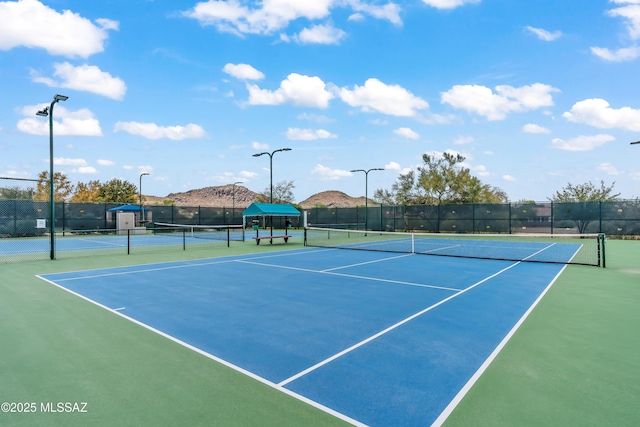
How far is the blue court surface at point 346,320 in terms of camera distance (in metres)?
3.88

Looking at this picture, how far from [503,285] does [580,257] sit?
8666 mm

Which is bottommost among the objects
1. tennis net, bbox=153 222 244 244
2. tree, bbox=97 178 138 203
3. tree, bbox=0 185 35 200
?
tennis net, bbox=153 222 244 244

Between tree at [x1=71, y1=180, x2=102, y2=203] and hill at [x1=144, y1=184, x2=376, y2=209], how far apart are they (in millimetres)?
65297

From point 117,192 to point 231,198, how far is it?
70.6m

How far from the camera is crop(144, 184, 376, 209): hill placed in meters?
136

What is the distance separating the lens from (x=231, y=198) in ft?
445

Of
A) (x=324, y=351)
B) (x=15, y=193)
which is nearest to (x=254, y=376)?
(x=324, y=351)

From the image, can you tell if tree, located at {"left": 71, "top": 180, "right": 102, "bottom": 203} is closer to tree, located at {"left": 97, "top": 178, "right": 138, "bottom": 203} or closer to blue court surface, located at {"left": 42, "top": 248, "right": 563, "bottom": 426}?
tree, located at {"left": 97, "top": 178, "right": 138, "bottom": 203}

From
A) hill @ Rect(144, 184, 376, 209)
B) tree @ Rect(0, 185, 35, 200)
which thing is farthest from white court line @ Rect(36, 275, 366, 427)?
hill @ Rect(144, 184, 376, 209)

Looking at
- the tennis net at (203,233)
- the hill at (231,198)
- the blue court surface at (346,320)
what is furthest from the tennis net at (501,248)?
the hill at (231,198)

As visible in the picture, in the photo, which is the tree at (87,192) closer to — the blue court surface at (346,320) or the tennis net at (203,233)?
the tennis net at (203,233)

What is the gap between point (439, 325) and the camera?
5.98 m

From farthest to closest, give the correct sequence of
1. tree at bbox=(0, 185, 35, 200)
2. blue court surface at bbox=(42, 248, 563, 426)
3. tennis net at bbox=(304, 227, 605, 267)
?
tree at bbox=(0, 185, 35, 200) < tennis net at bbox=(304, 227, 605, 267) < blue court surface at bbox=(42, 248, 563, 426)

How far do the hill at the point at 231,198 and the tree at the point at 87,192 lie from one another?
6530 cm
